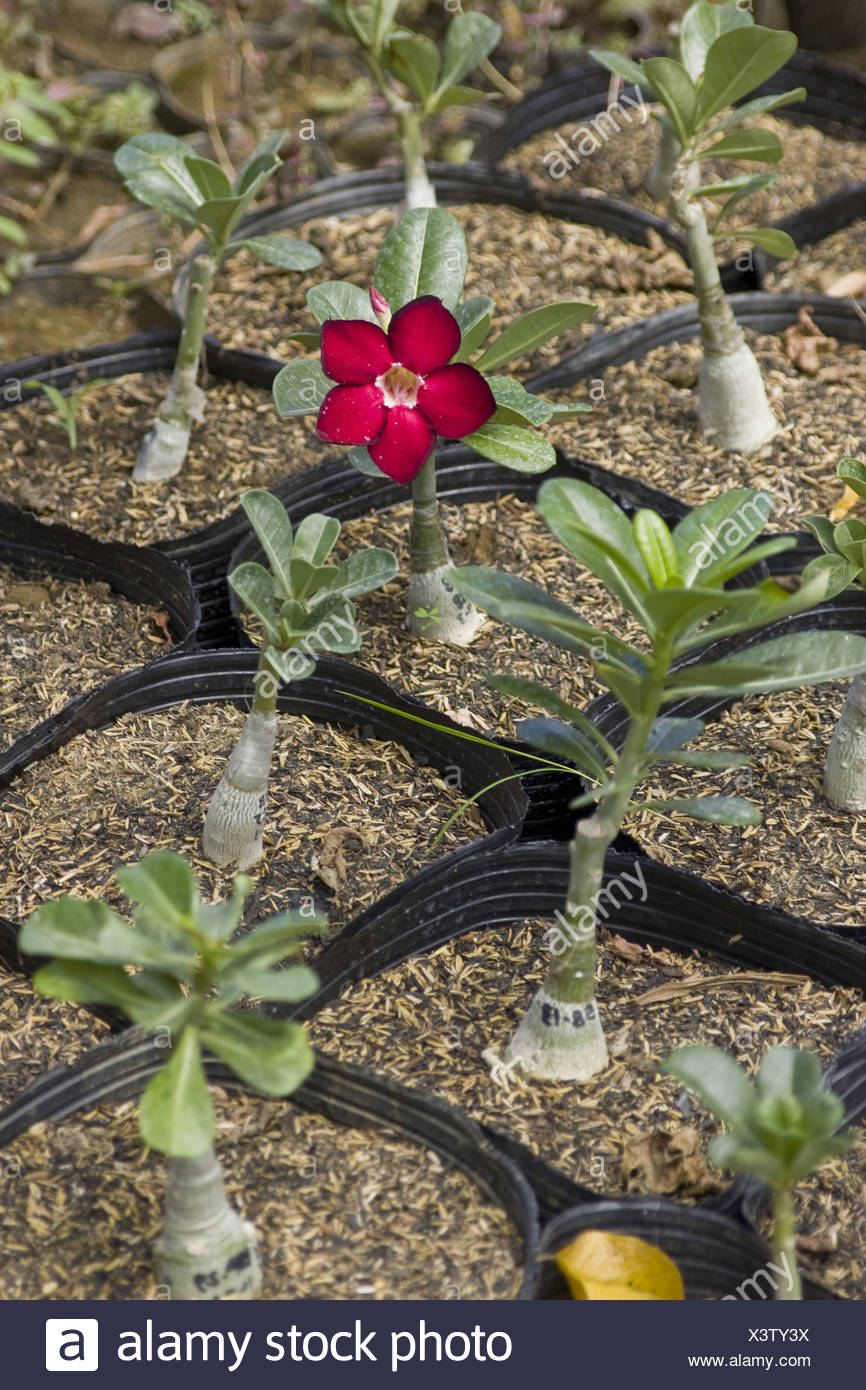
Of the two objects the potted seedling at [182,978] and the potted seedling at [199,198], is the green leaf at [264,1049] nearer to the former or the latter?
the potted seedling at [182,978]

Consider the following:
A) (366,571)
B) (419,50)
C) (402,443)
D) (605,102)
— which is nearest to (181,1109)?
(366,571)

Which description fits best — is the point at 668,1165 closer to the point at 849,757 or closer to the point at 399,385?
the point at 849,757

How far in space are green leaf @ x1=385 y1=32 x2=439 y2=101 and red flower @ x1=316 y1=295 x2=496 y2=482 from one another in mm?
922

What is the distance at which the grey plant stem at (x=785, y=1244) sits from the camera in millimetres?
1246

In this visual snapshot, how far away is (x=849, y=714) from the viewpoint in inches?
74.7

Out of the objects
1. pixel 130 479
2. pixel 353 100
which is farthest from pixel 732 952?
pixel 353 100

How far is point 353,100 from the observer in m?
4.36

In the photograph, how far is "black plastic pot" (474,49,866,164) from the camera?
11.6 ft

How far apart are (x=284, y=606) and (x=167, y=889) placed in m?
0.46

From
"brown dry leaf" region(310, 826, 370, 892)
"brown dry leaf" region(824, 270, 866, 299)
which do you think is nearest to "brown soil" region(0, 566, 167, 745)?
"brown dry leaf" region(310, 826, 370, 892)

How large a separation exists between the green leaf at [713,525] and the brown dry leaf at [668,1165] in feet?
1.99

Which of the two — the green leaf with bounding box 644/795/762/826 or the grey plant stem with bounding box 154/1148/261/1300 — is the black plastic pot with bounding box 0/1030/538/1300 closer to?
the grey plant stem with bounding box 154/1148/261/1300
